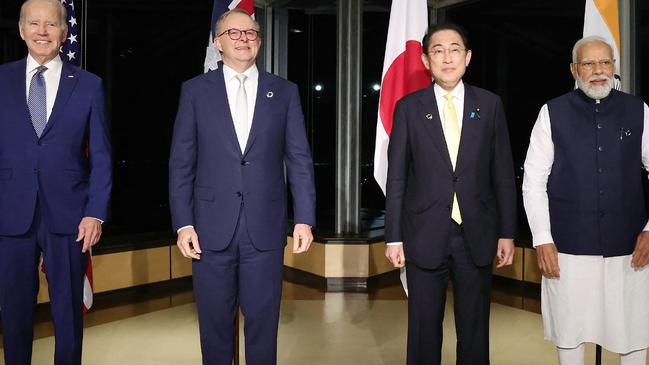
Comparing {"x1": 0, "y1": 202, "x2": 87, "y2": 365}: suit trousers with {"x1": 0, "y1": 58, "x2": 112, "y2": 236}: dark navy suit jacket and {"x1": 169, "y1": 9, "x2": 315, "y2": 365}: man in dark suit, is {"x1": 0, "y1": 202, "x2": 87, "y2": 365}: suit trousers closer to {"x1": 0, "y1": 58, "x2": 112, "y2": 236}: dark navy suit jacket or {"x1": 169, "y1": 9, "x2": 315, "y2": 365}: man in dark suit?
{"x1": 0, "y1": 58, "x2": 112, "y2": 236}: dark navy suit jacket

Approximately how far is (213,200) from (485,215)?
3.23 feet

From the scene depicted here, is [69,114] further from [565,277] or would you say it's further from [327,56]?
[327,56]

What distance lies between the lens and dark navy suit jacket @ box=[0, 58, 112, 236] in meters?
2.07

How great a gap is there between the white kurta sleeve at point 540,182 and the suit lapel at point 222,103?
45.2 inches

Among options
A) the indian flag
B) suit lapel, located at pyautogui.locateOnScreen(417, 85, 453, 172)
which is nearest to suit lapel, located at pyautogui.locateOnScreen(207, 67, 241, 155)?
suit lapel, located at pyautogui.locateOnScreen(417, 85, 453, 172)

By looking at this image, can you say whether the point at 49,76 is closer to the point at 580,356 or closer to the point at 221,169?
the point at 221,169

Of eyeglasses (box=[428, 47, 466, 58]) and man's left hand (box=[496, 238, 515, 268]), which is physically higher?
eyeglasses (box=[428, 47, 466, 58])

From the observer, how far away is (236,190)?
2.05 metres

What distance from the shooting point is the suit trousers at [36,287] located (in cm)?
208

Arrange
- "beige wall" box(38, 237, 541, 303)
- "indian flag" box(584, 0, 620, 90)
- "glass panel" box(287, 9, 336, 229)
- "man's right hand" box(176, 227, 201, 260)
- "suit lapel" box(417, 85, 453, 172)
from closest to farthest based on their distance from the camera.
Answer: "man's right hand" box(176, 227, 201, 260) < "suit lapel" box(417, 85, 453, 172) < "indian flag" box(584, 0, 620, 90) < "beige wall" box(38, 237, 541, 303) < "glass panel" box(287, 9, 336, 229)

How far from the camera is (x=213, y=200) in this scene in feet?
6.75

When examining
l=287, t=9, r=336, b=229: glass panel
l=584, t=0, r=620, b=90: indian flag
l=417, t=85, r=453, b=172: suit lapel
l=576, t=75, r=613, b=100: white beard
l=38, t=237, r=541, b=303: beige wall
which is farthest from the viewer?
l=287, t=9, r=336, b=229: glass panel

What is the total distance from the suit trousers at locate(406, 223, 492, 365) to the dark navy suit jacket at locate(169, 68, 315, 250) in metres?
0.52

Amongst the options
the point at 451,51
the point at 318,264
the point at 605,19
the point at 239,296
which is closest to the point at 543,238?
the point at 451,51
